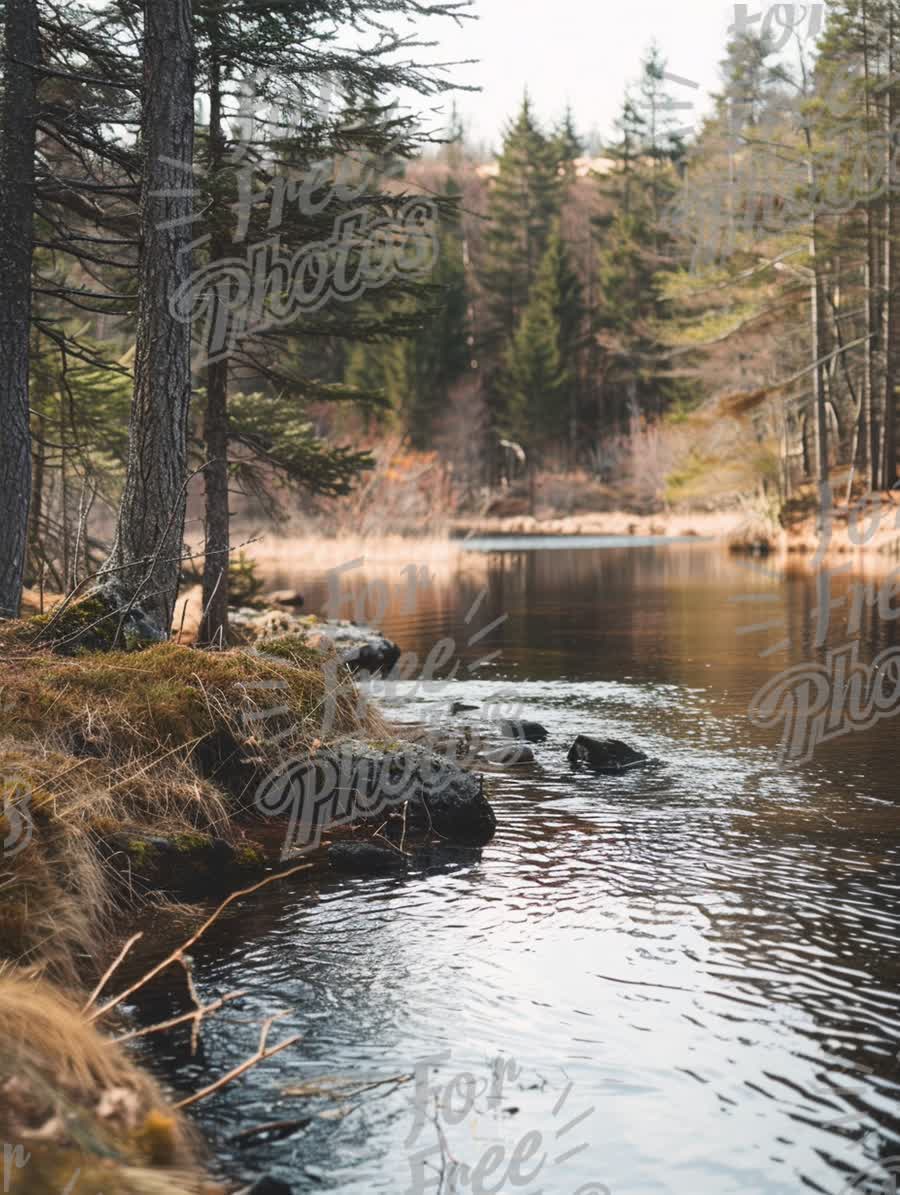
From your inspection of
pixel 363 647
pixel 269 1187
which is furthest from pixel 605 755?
pixel 363 647

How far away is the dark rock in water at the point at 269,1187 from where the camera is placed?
3.68 metres

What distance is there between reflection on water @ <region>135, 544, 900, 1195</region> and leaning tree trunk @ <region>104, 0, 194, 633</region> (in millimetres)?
3094

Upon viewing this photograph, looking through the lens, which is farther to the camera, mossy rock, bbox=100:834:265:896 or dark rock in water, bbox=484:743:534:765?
dark rock in water, bbox=484:743:534:765

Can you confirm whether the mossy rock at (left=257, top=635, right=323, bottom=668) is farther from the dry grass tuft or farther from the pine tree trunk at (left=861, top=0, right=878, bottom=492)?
the pine tree trunk at (left=861, top=0, right=878, bottom=492)

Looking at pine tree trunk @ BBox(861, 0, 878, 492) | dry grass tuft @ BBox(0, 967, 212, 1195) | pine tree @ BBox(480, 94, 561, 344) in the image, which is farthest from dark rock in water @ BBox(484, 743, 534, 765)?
pine tree @ BBox(480, 94, 561, 344)

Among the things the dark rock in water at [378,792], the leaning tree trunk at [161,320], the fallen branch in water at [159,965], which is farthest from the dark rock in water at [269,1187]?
the leaning tree trunk at [161,320]

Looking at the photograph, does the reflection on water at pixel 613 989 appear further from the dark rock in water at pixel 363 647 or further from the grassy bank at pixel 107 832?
the dark rock in water at pixel 363 647

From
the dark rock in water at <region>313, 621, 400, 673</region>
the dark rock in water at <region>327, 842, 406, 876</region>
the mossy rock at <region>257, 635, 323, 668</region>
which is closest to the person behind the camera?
the dark rock in water at <region>327, 842, 406, 876</region>

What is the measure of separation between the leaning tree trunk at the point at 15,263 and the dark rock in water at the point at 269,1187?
23.2ft

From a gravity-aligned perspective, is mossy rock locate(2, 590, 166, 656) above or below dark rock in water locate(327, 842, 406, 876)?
above

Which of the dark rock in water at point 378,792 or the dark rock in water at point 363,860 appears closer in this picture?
the dark rock in water at point 363,860

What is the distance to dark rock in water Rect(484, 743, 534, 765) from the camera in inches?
388

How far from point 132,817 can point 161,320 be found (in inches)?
163

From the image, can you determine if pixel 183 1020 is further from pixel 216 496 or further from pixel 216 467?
pixel 216 467
